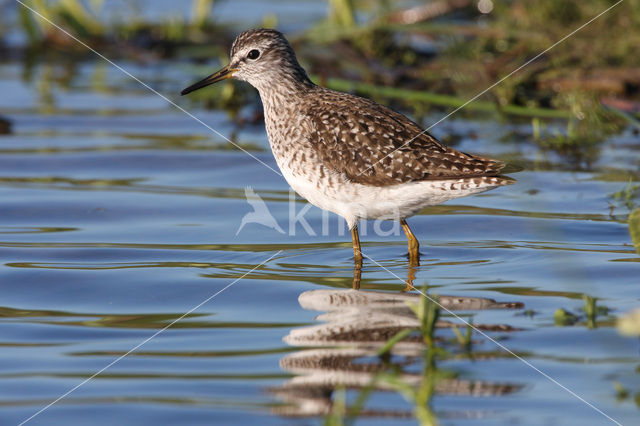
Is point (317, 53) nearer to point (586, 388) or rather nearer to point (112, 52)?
point (112, 52)

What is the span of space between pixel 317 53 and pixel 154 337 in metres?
8.52

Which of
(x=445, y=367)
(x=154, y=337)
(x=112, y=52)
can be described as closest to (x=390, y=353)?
(x=445, y=367)

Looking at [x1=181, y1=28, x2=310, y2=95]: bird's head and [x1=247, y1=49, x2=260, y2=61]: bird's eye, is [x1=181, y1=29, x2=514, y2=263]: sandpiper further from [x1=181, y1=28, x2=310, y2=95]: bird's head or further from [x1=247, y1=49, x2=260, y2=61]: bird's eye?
[x1=247, y1=49, x2=260, y2=61]: bird's eye

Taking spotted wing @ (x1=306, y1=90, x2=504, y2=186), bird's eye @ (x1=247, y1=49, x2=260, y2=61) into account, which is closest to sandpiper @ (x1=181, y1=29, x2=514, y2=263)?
spotted wing @ (x1=306, y1=90, x2=504, y2=186)

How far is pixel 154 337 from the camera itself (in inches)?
234

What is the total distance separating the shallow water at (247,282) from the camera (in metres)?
4.95

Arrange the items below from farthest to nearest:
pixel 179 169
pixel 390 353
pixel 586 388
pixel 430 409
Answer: pixel 179 169, pixel 390 353, pixel 586 388, pixel 430 409

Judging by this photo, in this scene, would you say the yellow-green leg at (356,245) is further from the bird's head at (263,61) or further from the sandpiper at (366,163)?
the bird's head at (263,61)

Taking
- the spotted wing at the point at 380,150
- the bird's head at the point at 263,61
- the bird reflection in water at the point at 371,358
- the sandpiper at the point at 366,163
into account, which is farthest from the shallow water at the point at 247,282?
the bird's head at the point at 263,61

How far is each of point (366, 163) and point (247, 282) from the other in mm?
1340

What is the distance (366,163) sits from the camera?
738 cm

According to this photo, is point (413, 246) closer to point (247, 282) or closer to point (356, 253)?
point (356, 253)

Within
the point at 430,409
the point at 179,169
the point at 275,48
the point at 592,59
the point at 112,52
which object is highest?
the point at 112,52

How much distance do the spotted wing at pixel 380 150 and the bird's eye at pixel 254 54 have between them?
1.27 metres
